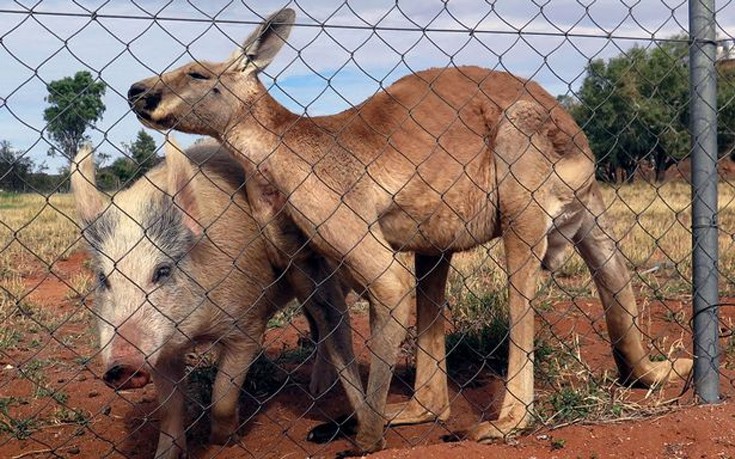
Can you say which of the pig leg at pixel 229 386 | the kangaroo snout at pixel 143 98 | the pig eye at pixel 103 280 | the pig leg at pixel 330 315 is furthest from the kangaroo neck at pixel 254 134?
the pig leg at pixel 229 386

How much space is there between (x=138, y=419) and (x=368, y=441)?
1.56m

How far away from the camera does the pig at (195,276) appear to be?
510 cm

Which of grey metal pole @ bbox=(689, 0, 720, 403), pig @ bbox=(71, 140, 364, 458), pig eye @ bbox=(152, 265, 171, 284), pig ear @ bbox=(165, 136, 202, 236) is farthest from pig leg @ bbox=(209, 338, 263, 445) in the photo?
grey metal pole @ bbox=(689, 0, 720, 403)

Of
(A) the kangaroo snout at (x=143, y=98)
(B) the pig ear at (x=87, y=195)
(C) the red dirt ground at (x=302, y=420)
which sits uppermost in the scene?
(A) the kangaroo snout at (x=143, y=98)

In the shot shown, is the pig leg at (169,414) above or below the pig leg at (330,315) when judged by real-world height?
below

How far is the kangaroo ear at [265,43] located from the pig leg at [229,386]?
5.39 feet

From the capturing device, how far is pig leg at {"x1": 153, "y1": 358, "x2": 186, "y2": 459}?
5.41 meters

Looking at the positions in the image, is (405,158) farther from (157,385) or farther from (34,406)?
(34,406)

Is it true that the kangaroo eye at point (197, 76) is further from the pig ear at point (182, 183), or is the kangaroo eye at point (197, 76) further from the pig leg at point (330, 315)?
the pig leg at point (330, 315)

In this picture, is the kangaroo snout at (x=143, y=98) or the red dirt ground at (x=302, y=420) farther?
the kangaroo snout at (x=143, y=98)

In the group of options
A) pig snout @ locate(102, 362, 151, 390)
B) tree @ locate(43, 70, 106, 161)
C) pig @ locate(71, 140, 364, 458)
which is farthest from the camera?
pig @ locate(71, 140, 364, 458)

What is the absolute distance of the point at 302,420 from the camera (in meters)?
6.01

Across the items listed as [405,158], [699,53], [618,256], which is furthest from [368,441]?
[699,53]

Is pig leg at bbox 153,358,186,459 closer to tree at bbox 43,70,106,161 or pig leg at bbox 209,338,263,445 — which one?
pig leg at bbox 209,338,263,445
